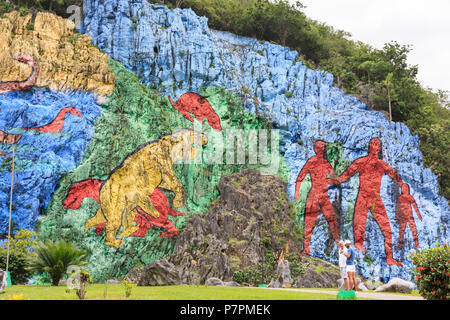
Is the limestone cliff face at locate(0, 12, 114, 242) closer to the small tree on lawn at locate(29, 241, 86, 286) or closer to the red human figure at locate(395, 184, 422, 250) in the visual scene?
the small tree on lawn at locate(29, 241, 86, 286)

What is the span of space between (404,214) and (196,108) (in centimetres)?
1646

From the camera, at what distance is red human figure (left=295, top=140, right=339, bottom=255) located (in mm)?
27562

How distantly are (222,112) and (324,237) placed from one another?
36.8 ft

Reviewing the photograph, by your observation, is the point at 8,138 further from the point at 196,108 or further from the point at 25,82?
the point at 196,108

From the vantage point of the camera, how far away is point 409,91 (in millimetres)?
35094

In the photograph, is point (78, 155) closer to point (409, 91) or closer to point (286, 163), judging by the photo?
point (286, 163)

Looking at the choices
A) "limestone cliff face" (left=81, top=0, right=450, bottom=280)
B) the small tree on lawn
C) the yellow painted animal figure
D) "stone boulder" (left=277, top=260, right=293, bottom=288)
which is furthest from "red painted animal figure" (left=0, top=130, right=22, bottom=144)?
"stone boulder" (left=277, top=260, right=293, bottom=288)

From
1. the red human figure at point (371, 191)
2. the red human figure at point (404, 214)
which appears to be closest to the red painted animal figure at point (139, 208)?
the red human figure at point (371, 191)

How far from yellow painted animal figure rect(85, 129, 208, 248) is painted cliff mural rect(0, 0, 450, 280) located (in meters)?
0.07

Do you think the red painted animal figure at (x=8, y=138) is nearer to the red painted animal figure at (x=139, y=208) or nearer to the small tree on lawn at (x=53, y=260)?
the red painted animal figure at (x=139, y=208)

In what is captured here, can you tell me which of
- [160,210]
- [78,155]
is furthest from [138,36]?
[160,210]

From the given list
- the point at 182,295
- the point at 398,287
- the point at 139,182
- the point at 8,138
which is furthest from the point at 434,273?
the point at 8,138

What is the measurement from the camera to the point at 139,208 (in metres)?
22.8

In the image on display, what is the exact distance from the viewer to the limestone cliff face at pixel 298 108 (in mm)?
27844
